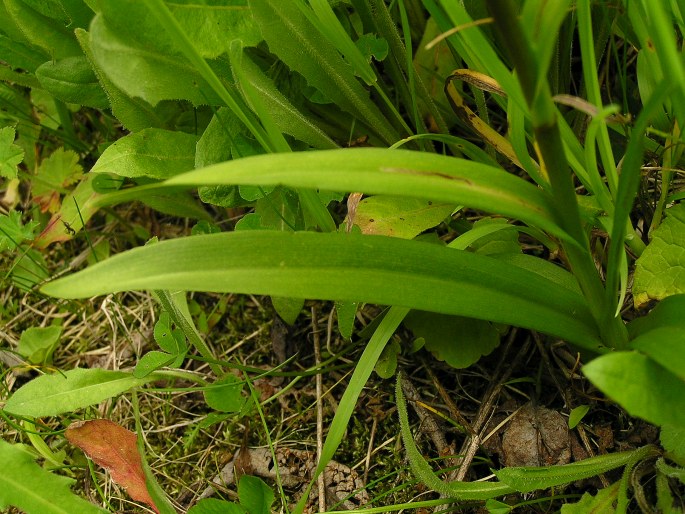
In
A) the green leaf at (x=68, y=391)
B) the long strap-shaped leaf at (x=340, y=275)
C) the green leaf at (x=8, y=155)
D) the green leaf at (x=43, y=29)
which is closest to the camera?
the long strap-shaped leaf at (x=340, y=275)

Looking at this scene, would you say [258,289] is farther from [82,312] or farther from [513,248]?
[82,312]

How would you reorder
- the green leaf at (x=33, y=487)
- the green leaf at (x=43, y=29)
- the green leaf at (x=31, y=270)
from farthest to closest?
the green leaf at (x=31, y=270) → the green leaf at (x=43, y=29) → the green leaf at (x=33, y=487)

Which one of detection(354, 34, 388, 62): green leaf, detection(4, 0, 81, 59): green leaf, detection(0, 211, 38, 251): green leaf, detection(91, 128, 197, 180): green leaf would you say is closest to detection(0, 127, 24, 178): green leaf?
detection(0, 211, 38, 251): green leaf

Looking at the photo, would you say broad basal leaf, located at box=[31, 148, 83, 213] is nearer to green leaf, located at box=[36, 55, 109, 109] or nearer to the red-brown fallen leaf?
green leaf, located at box=[36, 55, 109, 109]

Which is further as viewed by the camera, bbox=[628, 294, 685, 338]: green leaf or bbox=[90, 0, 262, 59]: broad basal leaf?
bbox=[90, 0, 262, 59]: broad basal leaf

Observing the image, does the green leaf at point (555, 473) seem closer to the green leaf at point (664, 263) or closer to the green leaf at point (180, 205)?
the green leaf at point (664, 263)

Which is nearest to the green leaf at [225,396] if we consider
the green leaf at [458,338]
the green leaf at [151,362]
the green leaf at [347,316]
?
the green leaf at [151,362]

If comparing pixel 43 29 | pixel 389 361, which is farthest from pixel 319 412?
pixel 43 29
